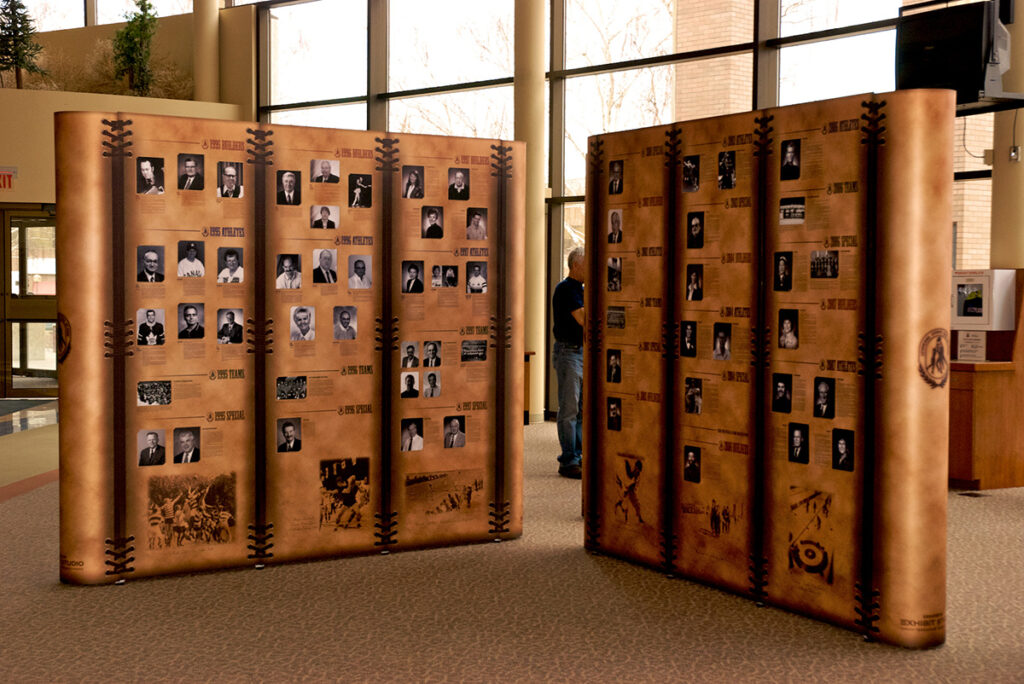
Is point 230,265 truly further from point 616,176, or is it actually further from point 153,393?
point 616,176

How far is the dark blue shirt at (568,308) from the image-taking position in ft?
22.0

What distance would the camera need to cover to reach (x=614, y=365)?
197 inches

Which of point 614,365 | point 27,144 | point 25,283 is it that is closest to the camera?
point 614,365

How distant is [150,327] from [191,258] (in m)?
0.36

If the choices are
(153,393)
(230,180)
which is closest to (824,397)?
(230,180)

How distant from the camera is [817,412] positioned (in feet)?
13.3

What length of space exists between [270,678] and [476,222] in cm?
259

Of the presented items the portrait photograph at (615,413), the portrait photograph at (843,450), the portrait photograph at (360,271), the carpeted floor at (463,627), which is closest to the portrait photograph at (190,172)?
the portrait photograph at (360,271)

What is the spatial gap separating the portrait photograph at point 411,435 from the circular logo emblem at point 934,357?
7.93 ft

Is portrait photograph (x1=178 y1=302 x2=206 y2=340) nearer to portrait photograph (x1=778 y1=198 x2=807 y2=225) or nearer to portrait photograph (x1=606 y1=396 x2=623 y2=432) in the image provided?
portrait photograph (x1=606 y1=396 x2=623 y2=432)

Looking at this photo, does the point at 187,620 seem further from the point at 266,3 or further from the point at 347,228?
the point at 266,3

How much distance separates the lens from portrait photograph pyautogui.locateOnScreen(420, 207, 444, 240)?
16.6ft

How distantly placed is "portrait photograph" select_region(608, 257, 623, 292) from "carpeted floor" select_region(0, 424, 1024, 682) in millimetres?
1346

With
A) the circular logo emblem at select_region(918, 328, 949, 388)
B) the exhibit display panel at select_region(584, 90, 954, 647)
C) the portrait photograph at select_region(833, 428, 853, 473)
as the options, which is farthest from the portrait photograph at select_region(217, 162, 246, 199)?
the circular logo emblem at select_region(918, 328, 949, 388)
